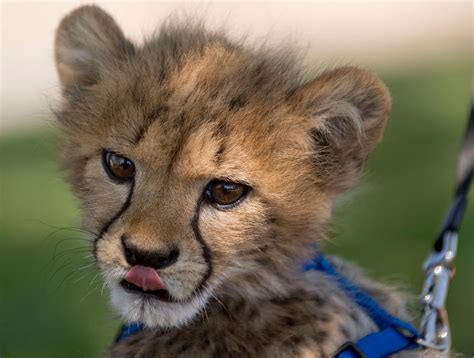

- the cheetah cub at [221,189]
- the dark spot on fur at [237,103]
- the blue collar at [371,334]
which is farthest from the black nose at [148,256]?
the dark spot on fur at [237,103]

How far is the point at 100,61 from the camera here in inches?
111

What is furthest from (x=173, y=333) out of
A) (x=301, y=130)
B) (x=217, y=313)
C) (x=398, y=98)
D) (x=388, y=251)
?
(x=398, y=98)

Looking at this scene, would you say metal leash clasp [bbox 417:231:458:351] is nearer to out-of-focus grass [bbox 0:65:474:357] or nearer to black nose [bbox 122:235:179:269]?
out-of-focus grass [bbox 0:65:474:357]

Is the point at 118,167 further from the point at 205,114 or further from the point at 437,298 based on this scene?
the point at 437,298

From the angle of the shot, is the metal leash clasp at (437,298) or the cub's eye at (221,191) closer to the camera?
the cub's eye at (221,191)

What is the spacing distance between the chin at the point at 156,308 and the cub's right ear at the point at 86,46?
0.83 meters

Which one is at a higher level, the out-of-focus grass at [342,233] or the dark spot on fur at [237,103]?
the dark spot on fur at [237,103]

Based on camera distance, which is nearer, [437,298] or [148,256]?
[148,256]

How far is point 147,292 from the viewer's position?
2346mm

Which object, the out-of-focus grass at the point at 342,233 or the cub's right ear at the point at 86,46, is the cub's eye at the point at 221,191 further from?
the cub's right ear at the point at 86,46

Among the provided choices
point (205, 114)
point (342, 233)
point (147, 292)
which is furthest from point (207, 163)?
point (342, 233)

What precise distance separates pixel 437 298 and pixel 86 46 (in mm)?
1453

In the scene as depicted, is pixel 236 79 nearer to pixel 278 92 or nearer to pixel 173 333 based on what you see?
pixel 278 92

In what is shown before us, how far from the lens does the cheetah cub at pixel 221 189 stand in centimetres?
235
